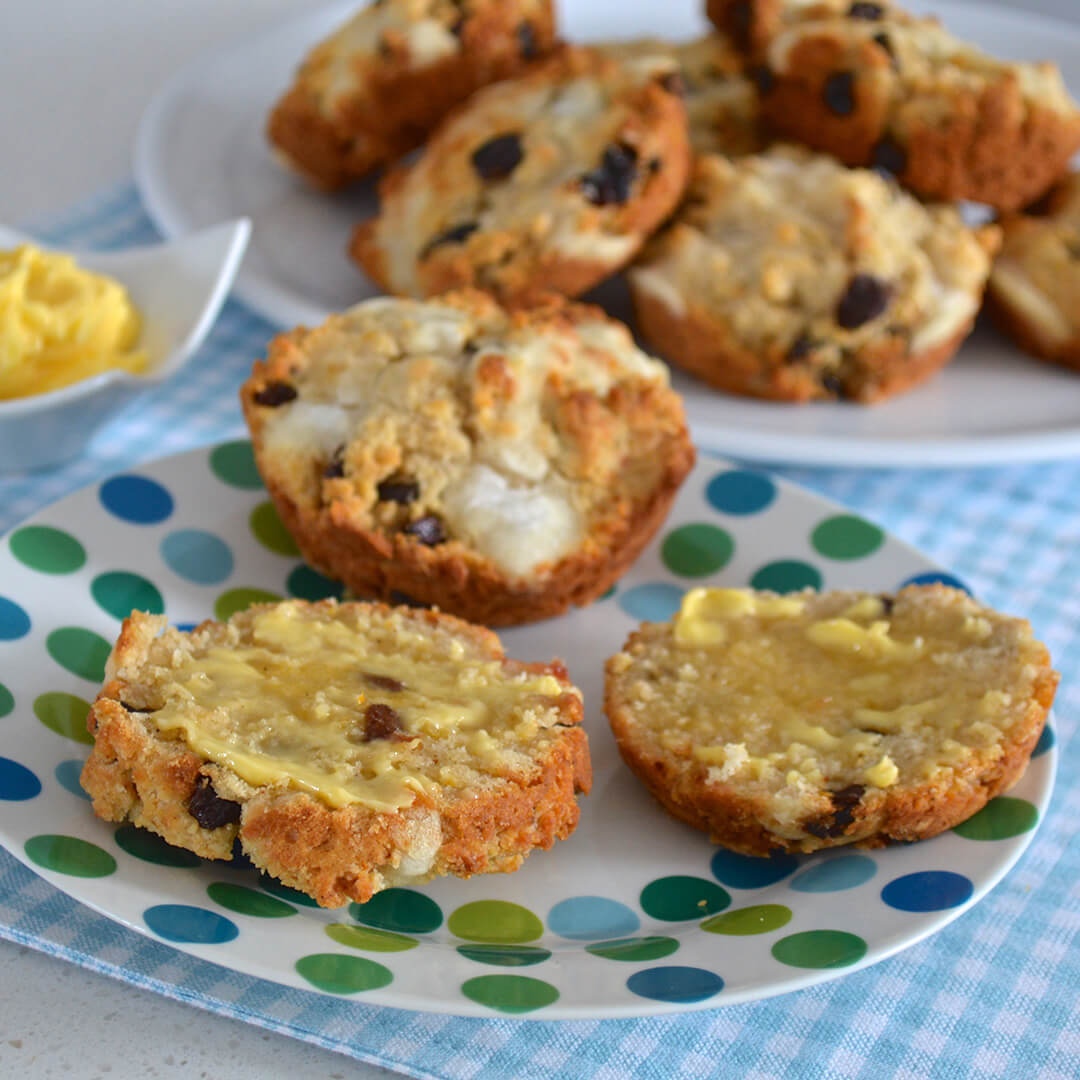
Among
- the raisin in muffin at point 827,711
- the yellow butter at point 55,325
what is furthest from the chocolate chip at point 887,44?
the yellow butter at point 55,325

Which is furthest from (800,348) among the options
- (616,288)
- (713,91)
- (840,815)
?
(840,815)

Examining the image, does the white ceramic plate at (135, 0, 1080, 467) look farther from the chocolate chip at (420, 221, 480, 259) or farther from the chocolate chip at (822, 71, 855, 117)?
the chocolate chip at (822, 71, 855, 117)

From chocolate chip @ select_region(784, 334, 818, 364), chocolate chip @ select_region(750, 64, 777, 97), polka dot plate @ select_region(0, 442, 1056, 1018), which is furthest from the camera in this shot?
chocolate chip @ select_region(750, 64, 777, 97)

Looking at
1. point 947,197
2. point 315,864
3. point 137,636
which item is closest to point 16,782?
point 137,636

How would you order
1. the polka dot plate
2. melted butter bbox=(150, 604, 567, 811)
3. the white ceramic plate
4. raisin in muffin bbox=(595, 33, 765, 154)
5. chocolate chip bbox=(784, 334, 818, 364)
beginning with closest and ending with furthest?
the polka dot plate < melted butter bbox=(150, 604, 567, 811) < the white ceramic plate < chocolate chip bbox=(784, 334, 818, 364) < raisin in muffin bbox=(595, 33, 765, 154)

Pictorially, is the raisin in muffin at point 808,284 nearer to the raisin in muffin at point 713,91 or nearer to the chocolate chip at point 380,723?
the raisin in muffin at point 713,91

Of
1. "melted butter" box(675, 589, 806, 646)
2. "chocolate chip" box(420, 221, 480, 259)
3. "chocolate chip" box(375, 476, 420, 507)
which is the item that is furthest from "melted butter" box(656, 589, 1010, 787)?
"chocolate chip" box(420, 221, 480, 259)

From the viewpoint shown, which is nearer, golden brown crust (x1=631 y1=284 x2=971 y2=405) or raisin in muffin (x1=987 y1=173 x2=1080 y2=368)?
golden brown crust (x1=631 y1=284 x2=971 y2=405)
